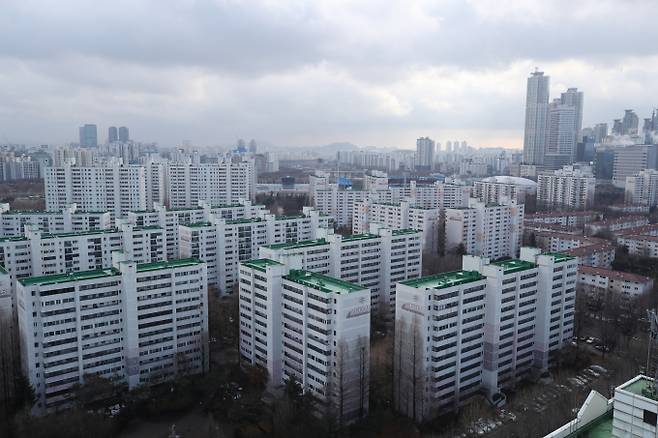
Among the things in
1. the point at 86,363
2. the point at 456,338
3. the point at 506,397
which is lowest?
the point at 506,397

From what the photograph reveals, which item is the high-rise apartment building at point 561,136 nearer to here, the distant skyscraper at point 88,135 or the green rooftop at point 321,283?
the green rooftop at point 321,283

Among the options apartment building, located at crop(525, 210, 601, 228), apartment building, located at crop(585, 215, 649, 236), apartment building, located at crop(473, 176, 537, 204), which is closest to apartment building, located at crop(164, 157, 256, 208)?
apartment building, located at crop(473, 176, 537, 204)

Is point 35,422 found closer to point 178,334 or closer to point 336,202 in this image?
point 178,334

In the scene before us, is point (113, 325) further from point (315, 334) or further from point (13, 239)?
point (13, 239)

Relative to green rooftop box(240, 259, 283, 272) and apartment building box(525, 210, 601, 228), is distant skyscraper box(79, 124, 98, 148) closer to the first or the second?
apartment building box(525, 210, 601, 228)

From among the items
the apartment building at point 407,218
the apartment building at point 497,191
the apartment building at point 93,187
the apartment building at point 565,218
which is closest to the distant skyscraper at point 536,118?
the apartment building at point 497,191

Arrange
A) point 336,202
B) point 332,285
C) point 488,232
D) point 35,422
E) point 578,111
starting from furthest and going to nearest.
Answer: point 578,111
point 336,202
point 488,232
point 332,285
point 35,422

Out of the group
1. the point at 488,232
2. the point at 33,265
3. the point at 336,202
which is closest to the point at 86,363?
the point at 33,265

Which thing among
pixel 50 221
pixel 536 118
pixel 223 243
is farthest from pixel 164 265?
pixel 536 118
